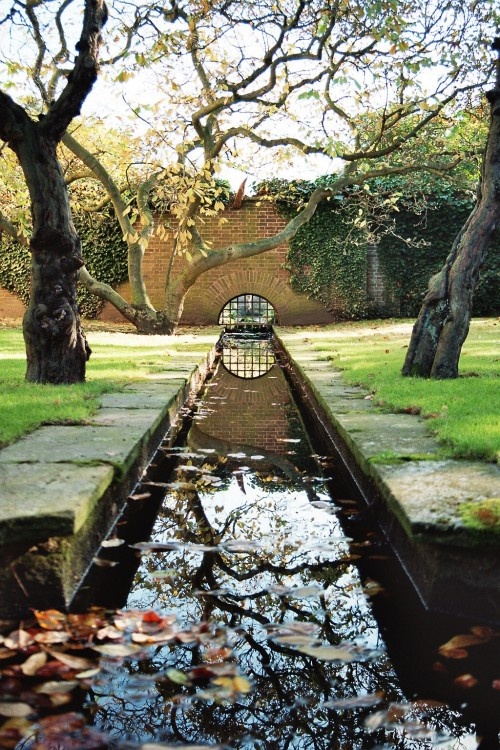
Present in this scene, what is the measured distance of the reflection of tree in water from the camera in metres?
1.90

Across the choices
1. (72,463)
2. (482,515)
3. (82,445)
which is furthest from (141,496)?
(482,515)

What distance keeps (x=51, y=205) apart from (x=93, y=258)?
12.5 m

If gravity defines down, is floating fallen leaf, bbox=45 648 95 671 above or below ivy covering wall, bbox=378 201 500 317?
below

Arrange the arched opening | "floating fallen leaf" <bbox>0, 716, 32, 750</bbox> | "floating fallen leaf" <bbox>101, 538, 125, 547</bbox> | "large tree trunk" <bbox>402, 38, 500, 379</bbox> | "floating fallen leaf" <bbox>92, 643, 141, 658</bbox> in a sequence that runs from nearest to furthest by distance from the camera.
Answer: "floating fallen leaf" <bbox>0, 716, 32, 750</bbox> → "floating fallen leaf" <bbox>92, 643, 141, 658</bbox> → "floating fallen leaf" <bbox>101, 538, 125, 547</bbox> → "large tree trunk" <bbox>402, 38, 500, 379</bbox> → the arched opening

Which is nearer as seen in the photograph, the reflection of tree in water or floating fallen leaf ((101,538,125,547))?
the reflection of tree in water

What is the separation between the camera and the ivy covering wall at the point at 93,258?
59.9 ft

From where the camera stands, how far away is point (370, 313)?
18.5 meters

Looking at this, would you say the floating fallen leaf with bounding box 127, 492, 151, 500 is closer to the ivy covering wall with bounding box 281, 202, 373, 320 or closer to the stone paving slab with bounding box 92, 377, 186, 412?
the stone paving slab with bounding box 92, 377, 186, 412

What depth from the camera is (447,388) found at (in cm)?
594

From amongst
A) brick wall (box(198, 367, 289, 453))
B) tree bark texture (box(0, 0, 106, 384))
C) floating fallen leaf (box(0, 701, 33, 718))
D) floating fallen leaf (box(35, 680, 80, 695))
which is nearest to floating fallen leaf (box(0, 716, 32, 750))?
floating fallen leaf (box(0, 701, 33, 718))

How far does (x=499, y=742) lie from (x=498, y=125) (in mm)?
5438

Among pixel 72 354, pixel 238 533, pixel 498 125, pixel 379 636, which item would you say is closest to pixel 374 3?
pixel 498 125

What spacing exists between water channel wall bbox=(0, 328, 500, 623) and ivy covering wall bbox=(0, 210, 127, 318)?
13801 millimetres

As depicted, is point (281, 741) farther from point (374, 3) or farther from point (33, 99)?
point (33, 99)
